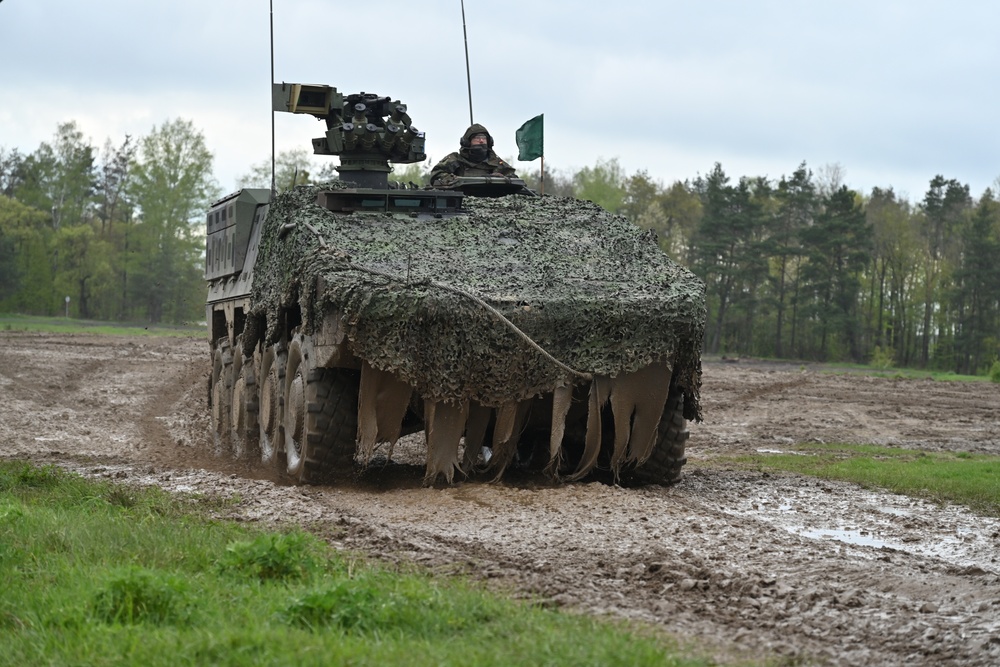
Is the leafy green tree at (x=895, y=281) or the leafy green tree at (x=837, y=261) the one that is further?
the leafy green tree at (x=895, y=281)

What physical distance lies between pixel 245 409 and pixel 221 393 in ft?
5.96

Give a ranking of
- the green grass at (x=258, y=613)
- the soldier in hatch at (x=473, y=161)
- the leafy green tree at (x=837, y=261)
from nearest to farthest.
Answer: the green grass at (x=258, y=613), the soldier in hatch at (x=473, y=161), the leafy green tree at (x=837, y=261)

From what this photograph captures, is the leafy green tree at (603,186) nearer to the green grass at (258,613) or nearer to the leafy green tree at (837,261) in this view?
the leafy green tree at (837,261)

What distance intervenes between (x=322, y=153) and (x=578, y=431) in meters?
4.03

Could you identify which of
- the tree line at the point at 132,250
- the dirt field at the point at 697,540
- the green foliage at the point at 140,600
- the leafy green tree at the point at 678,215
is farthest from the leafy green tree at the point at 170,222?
the green foliage at the point at 140,600

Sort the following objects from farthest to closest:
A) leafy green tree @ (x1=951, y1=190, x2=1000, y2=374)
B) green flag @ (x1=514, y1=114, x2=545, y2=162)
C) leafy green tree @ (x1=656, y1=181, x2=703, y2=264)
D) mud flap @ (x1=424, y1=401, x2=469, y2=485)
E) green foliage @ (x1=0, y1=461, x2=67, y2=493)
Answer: leafy green tree @ (x1=656, y1=181, x2=703, y2=264)
leafy green tree @ (x1=951, y1=190, x2=1000, y2=374)
green flag @ (x1=514, y1=114, x2=545, y2=162)
green foliage @ (x1=0, y1=461, x2=67, y2=493)
mud flap @ (x1=424, y1=401, x2=469, y2=485)

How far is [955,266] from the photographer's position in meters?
56.6

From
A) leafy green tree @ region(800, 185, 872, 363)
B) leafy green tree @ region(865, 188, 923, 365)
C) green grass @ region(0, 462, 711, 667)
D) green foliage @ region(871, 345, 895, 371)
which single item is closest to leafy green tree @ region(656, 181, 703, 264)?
leafy green tree @ region(865, 188, 923, 365)

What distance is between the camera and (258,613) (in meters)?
5.42

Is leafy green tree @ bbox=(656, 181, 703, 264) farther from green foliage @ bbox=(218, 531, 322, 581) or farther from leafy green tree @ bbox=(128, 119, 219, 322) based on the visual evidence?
green foliage @ bbox=(218, 531, 322, 581)

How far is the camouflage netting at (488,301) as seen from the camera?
937 centimetres

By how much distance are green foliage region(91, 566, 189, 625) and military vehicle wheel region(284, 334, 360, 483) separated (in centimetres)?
461

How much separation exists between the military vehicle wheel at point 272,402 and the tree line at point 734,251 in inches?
1409

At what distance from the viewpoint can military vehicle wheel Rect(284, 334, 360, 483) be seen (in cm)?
1022
